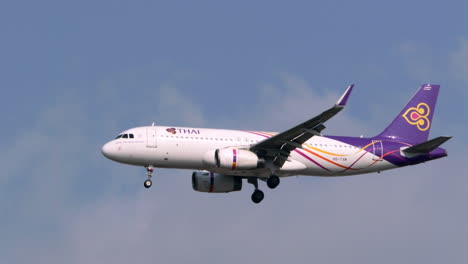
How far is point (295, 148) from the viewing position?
55562mm

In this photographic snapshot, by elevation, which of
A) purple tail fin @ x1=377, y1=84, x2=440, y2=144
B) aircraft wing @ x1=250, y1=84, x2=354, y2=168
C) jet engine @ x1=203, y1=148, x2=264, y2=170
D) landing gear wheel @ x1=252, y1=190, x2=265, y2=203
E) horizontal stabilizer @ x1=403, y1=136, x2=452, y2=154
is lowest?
landing gear wheel @ x1=252, y1=190, x2=265, y2=203

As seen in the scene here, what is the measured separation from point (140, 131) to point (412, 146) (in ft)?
54.7

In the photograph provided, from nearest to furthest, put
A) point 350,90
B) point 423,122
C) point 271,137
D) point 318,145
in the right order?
point 350,90
point 271,137
point 318,145
point 423,122

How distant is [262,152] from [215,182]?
5735 mm

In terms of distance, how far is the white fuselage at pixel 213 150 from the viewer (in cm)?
5531

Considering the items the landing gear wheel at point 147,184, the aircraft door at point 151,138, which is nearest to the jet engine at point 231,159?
the aircraft door at point 151,138

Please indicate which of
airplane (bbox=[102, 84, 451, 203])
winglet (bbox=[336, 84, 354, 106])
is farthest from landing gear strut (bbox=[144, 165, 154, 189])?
winglet (bbox=[336, 84, 354, 106])

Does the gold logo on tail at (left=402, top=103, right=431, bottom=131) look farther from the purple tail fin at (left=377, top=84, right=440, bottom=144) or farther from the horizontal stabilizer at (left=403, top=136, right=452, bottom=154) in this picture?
the horizontal stabilizer at (left=403, top=136, right=452, bottom=154)

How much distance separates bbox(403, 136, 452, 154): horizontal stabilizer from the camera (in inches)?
2235

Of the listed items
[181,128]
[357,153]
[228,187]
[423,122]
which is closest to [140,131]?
[181,128]

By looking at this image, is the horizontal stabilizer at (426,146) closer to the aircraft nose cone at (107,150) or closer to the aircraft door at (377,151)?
the aircraft door at (377,151)

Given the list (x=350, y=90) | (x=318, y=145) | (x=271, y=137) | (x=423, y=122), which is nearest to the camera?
(x=350, y=90)

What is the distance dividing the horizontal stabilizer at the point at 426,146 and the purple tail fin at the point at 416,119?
2.21 metres

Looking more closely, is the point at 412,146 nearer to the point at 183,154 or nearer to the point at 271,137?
the point at 271,137
